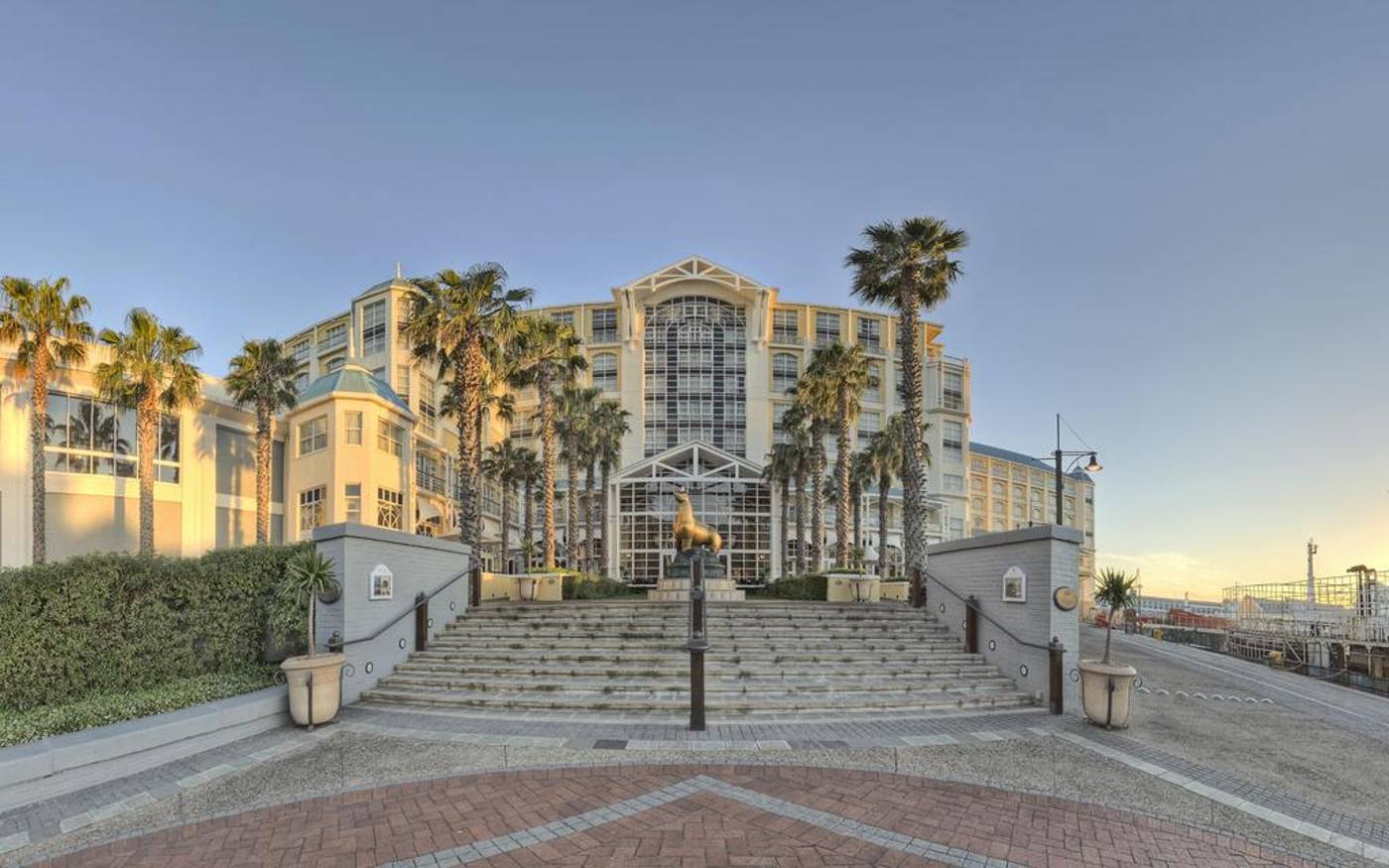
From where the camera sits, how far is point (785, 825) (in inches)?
237

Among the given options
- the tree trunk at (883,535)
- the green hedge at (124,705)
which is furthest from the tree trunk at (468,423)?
the tree trunk at (883,535)

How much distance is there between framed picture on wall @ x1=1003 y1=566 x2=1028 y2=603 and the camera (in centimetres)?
1212

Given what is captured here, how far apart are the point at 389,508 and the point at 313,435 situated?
4.88 metres

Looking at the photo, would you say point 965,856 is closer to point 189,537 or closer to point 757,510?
point 189,537

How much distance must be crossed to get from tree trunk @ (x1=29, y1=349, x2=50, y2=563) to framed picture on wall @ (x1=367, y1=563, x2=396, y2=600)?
1667cm

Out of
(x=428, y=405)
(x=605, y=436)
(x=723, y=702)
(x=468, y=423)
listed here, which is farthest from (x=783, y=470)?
(x=723, y=702)

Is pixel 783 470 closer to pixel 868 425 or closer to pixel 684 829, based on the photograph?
pixel 868 425

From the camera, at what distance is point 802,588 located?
26.3m

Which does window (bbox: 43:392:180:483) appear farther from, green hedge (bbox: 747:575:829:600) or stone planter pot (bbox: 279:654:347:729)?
green hedge (bbox: 747:575:829:600)

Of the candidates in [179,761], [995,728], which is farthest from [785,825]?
[179,761]

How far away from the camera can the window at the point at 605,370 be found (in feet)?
193

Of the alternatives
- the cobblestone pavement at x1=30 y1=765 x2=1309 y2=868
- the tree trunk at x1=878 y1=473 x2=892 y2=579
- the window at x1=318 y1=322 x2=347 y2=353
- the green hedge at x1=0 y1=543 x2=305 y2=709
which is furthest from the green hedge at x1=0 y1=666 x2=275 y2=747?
the window at x1=318 y1=322 x2=347 y2=353

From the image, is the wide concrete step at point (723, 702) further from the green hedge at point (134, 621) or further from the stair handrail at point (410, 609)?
the green hedge at point (134, 621)

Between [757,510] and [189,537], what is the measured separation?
3362 cm
